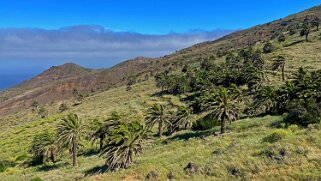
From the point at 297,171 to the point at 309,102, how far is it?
841 inches

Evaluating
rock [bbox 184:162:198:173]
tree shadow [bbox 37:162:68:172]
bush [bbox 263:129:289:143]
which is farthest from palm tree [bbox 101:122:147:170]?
tree shadow [bbox 37:162:68:172]

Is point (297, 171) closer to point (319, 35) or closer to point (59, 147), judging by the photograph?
point (59, 147)

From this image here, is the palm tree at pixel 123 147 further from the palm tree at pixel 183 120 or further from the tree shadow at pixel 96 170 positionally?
the palm tree at pixel 183 120

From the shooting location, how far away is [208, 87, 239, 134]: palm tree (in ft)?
154

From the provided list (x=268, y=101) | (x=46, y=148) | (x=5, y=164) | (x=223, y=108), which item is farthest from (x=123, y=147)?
(x=5, y=164)

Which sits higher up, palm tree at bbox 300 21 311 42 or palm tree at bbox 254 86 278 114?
palm tree at bbox 300 21 311 42

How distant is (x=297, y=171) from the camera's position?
27.6m

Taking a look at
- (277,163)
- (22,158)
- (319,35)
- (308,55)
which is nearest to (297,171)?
(277,163)

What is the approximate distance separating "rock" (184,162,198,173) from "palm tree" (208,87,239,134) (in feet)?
45.9

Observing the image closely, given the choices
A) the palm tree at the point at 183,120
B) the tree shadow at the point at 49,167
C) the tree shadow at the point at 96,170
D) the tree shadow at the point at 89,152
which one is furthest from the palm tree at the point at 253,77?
the tree shadow at the point at 96,170

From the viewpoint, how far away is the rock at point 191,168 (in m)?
32.7

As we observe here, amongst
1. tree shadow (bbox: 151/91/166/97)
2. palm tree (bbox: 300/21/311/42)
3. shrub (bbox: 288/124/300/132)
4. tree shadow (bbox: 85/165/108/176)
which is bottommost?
tree shadow (bbox: 85/165/108/176)

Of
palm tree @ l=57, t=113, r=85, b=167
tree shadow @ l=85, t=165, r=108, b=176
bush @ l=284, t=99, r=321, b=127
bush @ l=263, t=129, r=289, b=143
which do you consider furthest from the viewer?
palm tree @ l=57, t=113, r=85, b=167

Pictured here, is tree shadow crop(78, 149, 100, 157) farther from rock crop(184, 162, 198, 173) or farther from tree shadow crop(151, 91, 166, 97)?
tree shadow crop(151, 91, 166, 97)
